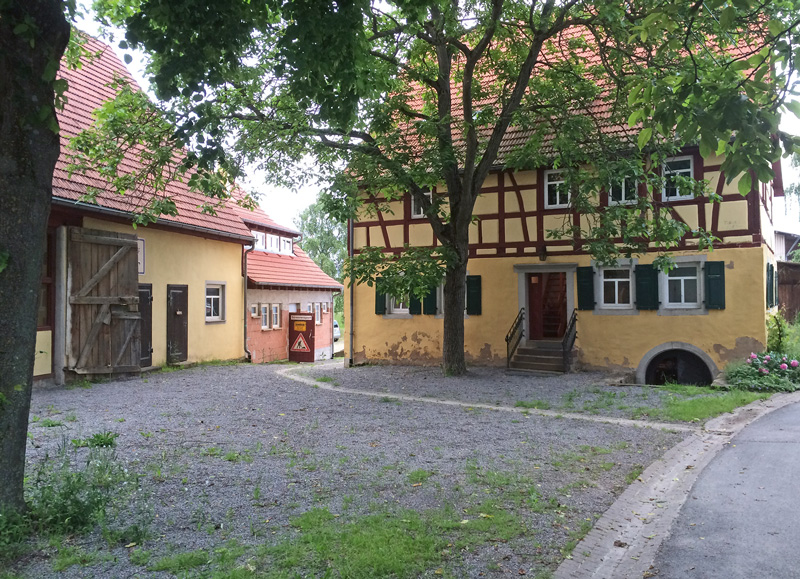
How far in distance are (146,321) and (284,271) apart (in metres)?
10.4

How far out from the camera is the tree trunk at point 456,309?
13.5 metres

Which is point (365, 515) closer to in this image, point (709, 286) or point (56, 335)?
point (56, 335)

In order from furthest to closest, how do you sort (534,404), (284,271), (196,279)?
(284,271) < (196,279) < (534,404)

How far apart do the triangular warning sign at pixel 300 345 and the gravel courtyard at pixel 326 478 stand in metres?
13.1

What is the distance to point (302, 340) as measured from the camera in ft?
79.7

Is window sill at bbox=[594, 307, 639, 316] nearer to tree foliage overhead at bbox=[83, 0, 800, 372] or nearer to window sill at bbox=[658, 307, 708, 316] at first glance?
window sill at bbox=[658, 307, 708, 316]

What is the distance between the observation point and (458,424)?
853cm

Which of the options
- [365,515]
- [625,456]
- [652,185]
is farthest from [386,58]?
[365,515]

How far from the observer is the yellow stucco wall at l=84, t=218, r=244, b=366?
14.9 metres

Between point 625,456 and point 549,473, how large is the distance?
1.42 m

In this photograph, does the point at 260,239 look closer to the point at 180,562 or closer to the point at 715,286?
the point at 715,286

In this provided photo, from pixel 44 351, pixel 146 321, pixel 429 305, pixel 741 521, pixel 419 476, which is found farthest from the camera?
pixel 429 305

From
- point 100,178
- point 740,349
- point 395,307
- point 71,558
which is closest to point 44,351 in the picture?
point 100,178

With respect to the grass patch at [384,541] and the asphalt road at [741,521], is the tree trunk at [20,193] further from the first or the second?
the asphalt road at [741,521]
